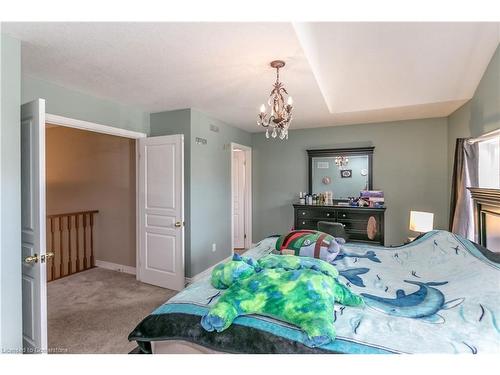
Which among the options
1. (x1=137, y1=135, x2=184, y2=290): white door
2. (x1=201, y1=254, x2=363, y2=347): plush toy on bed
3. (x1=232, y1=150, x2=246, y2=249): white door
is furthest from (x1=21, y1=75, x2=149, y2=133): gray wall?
(x1=201, y1=254, x2=363, y2=347): plush toy on bed

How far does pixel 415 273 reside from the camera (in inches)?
72.4

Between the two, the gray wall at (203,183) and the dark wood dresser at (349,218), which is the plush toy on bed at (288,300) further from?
the dark wood dresser at (349,218)

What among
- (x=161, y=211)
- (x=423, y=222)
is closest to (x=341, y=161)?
(x=423, y=222)

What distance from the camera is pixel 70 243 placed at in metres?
3.87

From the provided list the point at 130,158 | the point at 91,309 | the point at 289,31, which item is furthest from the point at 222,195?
the point at 289,31

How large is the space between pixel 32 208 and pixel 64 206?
3.21 meters

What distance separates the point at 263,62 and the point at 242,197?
319 cm

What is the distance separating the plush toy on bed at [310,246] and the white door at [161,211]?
1492mm

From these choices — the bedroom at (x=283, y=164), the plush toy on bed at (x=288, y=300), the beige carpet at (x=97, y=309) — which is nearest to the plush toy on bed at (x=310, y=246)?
the bedroom at (x=283, y=164)

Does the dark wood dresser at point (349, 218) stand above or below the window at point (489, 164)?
below

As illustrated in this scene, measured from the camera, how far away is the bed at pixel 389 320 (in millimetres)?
1078

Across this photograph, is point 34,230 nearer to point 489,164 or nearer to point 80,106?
point 80,106
